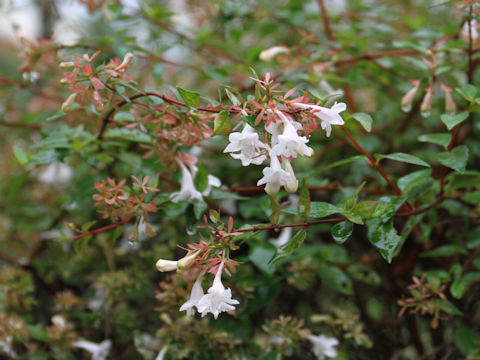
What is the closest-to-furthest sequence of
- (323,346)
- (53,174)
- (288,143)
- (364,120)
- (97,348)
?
(288,143) → (364,120) → (323,346) → (97,348) → (53,174)

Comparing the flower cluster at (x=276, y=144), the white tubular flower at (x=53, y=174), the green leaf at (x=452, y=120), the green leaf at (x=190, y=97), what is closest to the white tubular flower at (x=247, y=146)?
the flower cluster at (x=276, y=144)

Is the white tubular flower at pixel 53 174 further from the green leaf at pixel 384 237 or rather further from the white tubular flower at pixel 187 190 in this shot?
the green leaf at pixel 384 237

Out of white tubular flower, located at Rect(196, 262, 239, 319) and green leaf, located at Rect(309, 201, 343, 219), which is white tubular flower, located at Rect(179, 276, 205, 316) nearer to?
white tubular flower, located at Rect(196, 262, 239, 319)

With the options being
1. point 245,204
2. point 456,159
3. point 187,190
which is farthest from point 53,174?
point 456,159

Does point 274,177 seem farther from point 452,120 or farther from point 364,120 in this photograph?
point 452,120

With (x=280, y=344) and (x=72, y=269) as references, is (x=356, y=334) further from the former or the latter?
(x=72, y=269)

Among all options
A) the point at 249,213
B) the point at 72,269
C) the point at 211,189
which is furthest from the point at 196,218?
the point at 72,269

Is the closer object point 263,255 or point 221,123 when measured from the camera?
point 221,123
